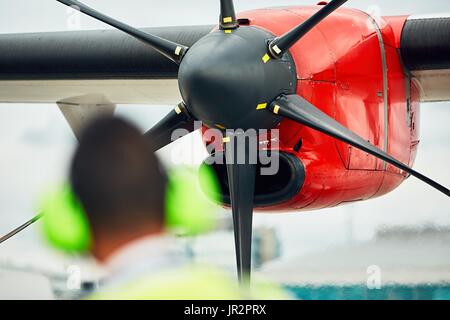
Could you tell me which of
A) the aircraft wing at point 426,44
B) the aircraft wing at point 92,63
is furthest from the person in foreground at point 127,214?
the aircraft wing at point 426,44

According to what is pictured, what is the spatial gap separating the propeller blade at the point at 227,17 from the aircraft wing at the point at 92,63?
2.10m

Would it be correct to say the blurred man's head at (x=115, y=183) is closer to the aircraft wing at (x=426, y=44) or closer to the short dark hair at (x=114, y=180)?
the short dark hair at (x=114, y=180)

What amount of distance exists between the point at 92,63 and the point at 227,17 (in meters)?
3.42

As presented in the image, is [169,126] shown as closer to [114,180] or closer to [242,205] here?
[242,205]

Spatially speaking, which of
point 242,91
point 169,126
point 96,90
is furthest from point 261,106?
point 96,90

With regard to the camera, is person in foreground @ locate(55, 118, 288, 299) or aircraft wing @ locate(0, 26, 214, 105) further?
aircraft wing @ locate(0, 26, 214, 105)

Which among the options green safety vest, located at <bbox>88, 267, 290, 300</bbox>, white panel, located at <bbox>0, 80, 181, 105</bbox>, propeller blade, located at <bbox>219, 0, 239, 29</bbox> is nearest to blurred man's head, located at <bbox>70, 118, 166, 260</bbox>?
green safety vest, located at <bbox>88, 267, 290, 300</bbox>

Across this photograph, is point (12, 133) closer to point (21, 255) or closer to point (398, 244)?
point (21, 255)

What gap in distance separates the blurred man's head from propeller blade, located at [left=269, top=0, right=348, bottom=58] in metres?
2.41

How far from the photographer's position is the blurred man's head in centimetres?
1065

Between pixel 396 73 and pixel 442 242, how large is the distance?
9.45 feet

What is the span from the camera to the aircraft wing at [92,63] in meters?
11.3

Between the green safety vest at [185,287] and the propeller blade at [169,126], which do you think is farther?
the green safety vest at [185,287]

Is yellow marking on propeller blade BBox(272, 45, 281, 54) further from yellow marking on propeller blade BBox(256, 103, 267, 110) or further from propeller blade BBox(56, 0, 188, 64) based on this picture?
propeller blade BBox(56, 0, 188, 64)
